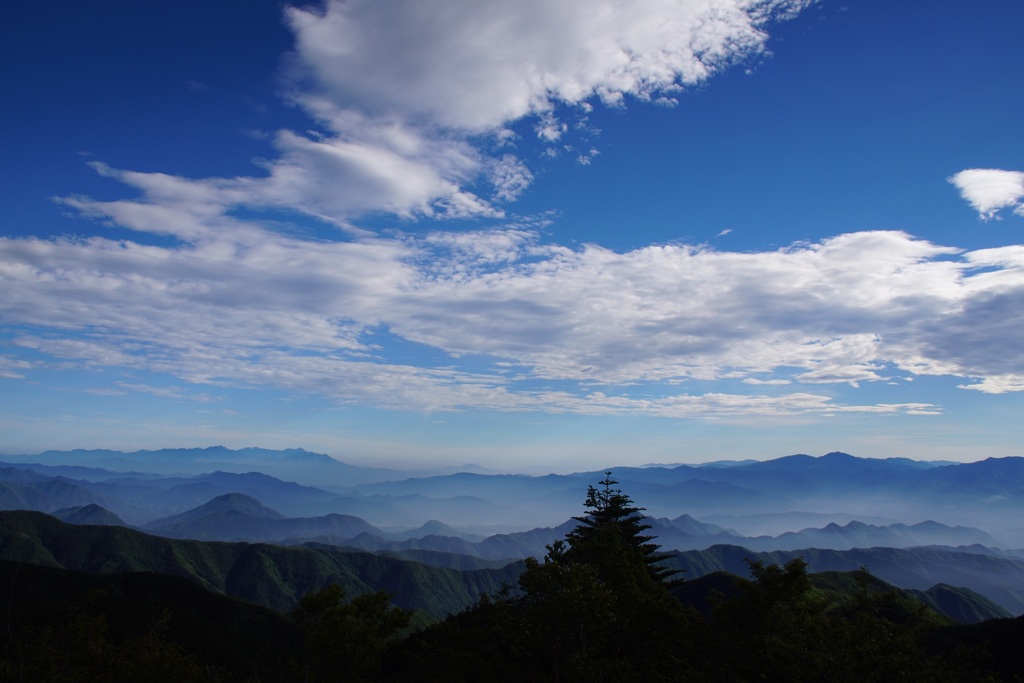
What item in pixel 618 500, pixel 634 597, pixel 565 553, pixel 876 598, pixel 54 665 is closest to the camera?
pixel 876 598

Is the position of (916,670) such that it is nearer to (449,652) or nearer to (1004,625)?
(449,652)

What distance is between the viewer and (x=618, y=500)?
6600 cm

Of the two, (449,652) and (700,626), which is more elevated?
(700,626)

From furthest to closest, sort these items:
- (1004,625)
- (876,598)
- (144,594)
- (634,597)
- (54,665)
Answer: (144,594)
(1004,625)
(634,597)
(54,665)
(876,598)

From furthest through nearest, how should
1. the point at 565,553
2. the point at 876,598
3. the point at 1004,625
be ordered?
the point at 1004,625 → the point at 565,553 → the point at 876,598

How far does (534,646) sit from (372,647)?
39.0 feet

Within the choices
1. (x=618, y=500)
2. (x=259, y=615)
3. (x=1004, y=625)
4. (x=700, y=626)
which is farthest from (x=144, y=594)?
(x=1004, y=625)

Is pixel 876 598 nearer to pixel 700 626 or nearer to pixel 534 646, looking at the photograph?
pixel 700 626

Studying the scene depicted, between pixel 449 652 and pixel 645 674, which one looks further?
pixel 449 652

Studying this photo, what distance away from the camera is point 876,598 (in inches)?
1001

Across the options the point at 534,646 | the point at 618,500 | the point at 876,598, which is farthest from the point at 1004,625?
the point at 534,646

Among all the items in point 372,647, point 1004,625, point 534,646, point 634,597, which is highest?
point 634,597

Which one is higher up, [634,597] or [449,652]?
[634,597]

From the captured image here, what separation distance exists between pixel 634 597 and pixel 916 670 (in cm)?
1214
